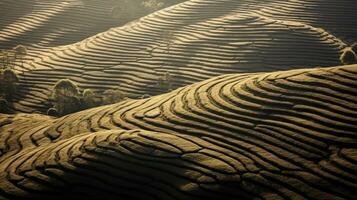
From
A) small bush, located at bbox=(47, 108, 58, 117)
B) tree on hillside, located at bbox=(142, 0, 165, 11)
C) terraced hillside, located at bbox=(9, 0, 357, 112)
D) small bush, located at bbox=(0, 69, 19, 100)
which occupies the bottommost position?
small bush, located at bbox=(47, 108, 58, 117)

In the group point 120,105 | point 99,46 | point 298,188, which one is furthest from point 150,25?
point 298,188

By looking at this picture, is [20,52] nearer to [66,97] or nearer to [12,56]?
[12,56]

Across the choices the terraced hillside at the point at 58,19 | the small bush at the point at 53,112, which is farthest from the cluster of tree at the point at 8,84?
the terraced hillside at the point at 58,19

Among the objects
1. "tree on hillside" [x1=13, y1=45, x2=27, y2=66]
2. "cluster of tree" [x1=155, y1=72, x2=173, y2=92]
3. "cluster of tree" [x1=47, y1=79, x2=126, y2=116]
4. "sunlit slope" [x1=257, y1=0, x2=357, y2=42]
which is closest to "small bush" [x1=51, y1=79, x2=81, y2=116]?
"cluster of tree" [x1=47, y1=79, x2=126, y2=116]

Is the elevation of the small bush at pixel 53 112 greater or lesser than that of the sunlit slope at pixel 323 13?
lesser

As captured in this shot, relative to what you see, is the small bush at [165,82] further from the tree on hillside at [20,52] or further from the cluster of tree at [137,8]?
the cluster of tree at [137,8]

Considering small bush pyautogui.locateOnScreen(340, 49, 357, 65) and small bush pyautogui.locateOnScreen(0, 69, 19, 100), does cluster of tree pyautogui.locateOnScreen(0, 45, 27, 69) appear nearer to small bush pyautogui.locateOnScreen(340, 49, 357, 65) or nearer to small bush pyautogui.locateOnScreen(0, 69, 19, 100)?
small bush pyautogui.locateOnScreen(0, 69, 19, 100)
